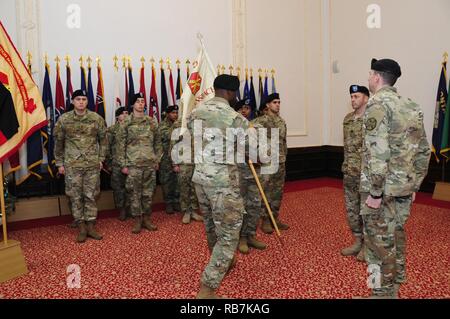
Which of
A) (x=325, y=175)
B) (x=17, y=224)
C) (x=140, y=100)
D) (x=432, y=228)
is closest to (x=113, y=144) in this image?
(x=140, y=100)

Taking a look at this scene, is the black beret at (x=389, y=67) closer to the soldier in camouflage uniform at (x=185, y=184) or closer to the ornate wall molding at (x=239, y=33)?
the soldier in camouflage uniform at (x=185, y=184)

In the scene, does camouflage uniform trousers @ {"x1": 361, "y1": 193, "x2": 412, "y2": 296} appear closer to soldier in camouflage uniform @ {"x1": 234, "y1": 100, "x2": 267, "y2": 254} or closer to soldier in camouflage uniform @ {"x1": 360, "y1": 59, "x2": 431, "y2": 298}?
soldier in camouflage uniform @ {"x1": 360, "y1": 59, "x2": 431, "y2": 298}

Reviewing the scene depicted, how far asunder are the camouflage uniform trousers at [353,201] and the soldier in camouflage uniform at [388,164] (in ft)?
3.19

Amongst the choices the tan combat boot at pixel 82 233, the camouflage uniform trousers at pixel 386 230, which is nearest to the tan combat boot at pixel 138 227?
the tan combat boot at pixel 82 233

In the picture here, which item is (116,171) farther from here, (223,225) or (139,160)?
(223,225)

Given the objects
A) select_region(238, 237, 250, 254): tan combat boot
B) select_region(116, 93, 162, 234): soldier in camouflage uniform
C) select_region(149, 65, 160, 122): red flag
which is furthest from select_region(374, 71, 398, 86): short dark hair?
select_region(149, 65, 160, 122): red flag

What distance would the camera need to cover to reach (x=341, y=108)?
7820 millimetres

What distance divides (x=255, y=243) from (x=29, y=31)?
13.3 ft

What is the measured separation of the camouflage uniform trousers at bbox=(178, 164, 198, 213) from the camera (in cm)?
482

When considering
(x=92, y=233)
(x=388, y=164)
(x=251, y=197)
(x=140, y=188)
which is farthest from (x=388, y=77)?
(x=92, y=233)

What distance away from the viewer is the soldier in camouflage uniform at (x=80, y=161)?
3.94 metres

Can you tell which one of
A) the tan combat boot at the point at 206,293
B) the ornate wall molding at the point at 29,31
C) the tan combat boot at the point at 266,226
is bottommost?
the tan combat boot at the point at 266,226

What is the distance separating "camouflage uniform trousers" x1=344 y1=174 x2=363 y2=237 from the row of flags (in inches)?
128

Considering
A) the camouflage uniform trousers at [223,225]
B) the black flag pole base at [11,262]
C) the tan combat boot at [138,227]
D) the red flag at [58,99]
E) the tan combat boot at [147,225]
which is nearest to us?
the camouflage uniform trousers at [223,225]
